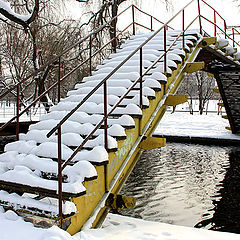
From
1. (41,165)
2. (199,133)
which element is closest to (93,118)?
(41,165)

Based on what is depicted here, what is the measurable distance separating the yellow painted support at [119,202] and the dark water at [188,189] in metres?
→ 1.71

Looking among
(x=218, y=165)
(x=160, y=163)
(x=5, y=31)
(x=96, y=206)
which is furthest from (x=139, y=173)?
(x=5, y=31)

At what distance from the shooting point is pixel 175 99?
5.68 m

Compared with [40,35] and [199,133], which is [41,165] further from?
[40,35]

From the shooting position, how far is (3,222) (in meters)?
3.08

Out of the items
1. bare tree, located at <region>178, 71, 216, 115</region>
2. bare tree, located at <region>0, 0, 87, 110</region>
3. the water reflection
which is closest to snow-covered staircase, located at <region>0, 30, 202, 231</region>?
the water reflection

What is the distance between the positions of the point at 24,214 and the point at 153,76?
3.50 meters

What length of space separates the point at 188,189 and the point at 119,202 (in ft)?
12.5

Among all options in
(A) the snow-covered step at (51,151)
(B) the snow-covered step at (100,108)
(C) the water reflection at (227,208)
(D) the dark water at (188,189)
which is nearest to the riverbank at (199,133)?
(D) the dark water at (188,189)

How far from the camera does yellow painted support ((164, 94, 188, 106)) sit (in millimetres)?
5645

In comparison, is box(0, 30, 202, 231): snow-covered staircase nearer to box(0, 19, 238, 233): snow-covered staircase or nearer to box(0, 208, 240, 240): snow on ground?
box(0, 19, 238, 233): snow-covered staircase

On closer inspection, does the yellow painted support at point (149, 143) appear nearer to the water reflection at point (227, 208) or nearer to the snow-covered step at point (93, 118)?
the snow-covered step at point (93, 118)

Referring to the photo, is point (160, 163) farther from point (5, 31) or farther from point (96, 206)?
point (5, 31)

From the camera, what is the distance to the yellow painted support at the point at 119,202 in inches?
157
